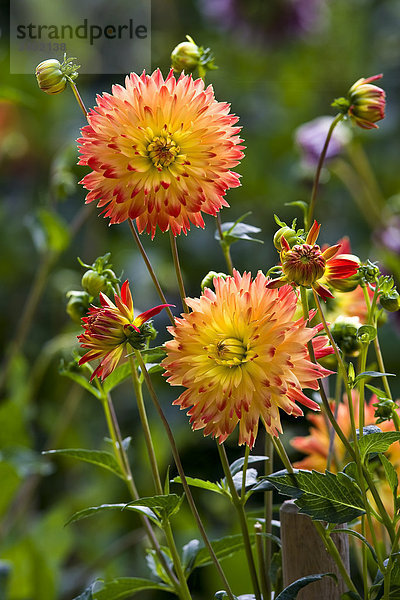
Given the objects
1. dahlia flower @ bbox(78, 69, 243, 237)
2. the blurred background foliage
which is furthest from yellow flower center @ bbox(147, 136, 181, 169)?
the blurred background foliage

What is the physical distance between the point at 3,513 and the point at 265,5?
2.68ft

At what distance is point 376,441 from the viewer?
27 centimetres

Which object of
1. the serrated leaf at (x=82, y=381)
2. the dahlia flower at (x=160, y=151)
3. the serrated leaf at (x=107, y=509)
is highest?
the dahlia flower at (x=160, y=151)

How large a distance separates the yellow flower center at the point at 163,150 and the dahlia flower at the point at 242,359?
0.05m

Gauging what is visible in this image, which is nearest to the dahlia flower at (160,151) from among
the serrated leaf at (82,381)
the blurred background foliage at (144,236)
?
the serrated leaf at (82,381)

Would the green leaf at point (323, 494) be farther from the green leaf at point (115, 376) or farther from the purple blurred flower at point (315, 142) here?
the purple blurred flower at point (315, 142)

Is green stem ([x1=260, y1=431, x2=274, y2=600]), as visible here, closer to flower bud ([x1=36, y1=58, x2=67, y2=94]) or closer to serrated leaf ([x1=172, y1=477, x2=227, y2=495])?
serrated leaf ([x1=172, y1=477, x2=227, y2=495])

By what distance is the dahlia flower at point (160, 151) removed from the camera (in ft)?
0.91

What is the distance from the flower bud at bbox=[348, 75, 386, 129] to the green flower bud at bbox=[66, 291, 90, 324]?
0.14m

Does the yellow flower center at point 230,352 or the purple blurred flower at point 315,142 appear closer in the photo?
the yellow flower center at point 230,352

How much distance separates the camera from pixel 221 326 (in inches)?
10.7

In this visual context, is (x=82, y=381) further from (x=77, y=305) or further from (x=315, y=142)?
(x=315, y=142)

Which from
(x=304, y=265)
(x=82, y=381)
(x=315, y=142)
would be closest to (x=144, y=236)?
(x=315, y=142)

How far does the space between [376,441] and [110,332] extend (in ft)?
0.33
